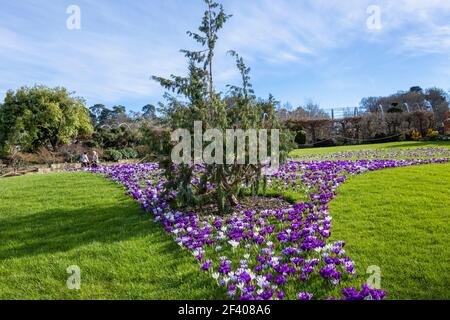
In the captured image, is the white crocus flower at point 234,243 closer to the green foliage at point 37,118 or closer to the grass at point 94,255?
the grass at point 94,255

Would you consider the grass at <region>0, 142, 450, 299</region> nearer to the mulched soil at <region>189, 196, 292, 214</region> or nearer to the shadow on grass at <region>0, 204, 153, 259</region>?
the shadow on grass at <region>0, 204, 153, 259</region>

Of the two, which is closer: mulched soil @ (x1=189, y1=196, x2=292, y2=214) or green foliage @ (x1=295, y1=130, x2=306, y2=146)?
mulched soil @ (x1=189, y1=196, x2=292, y2=214)

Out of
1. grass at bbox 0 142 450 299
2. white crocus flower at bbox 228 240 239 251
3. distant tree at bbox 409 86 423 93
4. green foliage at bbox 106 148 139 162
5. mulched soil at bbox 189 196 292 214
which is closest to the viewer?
grass at bbox 0 142 450 299

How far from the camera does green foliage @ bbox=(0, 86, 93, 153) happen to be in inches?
827

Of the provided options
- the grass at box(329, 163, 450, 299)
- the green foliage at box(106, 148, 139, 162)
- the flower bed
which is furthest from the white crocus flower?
the green foliage at box(106, 148, 139, 162)

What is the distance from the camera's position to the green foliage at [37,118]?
21.0m

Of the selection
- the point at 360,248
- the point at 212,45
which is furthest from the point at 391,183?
the point at 212,45

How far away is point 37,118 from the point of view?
69.8 feet

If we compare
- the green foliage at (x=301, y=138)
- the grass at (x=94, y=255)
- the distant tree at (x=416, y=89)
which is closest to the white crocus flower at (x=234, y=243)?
the grass at (x=94, y=255)

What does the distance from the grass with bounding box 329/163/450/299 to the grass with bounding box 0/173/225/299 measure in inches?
73.0

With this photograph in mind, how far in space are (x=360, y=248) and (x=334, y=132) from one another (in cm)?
2986

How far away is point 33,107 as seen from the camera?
21.6 m

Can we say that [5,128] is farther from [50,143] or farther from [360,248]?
[360,248]

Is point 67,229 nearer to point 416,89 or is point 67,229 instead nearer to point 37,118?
point 37,118
